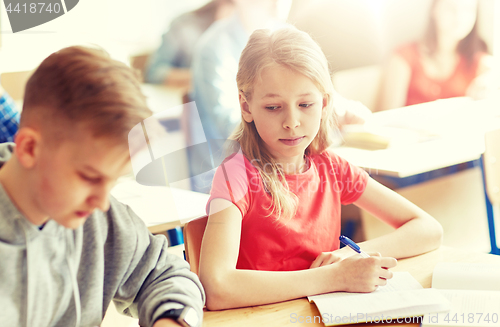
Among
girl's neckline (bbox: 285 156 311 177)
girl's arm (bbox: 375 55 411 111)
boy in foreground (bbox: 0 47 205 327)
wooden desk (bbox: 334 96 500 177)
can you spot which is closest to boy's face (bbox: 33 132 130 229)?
boy in foreground (bbox: 0 47 205 327)

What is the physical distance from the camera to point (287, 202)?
32.1 inches

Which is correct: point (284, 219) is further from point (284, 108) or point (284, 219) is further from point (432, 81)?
point (432, 81)

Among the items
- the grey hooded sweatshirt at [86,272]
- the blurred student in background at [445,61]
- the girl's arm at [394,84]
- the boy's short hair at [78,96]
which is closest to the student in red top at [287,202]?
the grey hooded sweatshirt at [86,272]

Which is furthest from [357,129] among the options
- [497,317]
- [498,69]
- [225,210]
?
[498,69]

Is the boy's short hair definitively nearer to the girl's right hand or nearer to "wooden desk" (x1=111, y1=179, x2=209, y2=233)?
"wooden desk" (x1=111, y1=179, x2=209, y2=233)

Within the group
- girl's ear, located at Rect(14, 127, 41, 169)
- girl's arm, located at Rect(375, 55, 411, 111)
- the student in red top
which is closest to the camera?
girl's ear, located at Rect(14, 127, 41, 169)

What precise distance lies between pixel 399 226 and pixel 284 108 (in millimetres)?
354

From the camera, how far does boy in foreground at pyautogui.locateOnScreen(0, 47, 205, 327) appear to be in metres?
0.41

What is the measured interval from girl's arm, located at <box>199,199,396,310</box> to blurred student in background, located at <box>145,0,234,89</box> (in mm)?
284

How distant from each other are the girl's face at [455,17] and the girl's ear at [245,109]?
72.9 inches

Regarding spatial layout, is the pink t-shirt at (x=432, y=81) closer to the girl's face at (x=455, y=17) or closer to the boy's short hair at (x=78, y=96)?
the girl's face at (x=455, y=17)

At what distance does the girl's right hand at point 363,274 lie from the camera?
66cm

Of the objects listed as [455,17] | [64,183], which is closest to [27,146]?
[64,183]

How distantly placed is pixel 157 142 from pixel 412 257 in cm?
53
